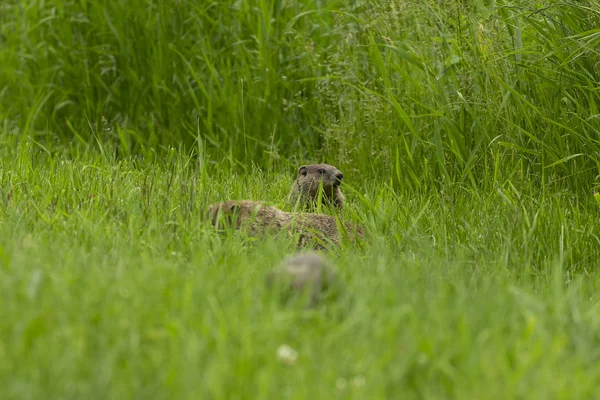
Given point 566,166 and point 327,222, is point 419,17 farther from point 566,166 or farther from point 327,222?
point 327,222

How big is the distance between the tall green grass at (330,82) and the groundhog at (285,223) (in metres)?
0.94

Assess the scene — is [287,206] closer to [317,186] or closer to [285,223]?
[317,186]

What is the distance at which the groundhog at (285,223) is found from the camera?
401 centimetres

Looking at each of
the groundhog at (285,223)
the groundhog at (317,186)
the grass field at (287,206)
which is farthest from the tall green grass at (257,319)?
the groundhog at (317,186)

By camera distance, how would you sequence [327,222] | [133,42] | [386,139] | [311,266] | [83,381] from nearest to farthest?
[83,381], [311,266], [327,222], [386,139], [133,42]

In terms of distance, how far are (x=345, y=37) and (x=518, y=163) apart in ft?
6.49

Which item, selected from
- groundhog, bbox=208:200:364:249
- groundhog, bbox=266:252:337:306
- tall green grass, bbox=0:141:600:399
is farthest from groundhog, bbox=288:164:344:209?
groundhog, bbox=266:252:337:306

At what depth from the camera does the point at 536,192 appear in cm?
483

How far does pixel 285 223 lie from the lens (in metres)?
4.14

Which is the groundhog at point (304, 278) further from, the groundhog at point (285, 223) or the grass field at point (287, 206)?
the groundhog at point (285, 223)

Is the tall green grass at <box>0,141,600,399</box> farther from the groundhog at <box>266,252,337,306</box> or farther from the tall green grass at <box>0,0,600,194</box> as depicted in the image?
the tall green grass at <box>0,0,600,194</box>

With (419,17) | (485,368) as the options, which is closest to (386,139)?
(419,17)

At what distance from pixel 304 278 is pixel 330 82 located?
13.3ft

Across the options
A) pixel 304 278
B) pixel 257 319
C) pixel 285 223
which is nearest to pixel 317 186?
pixel 285 223
